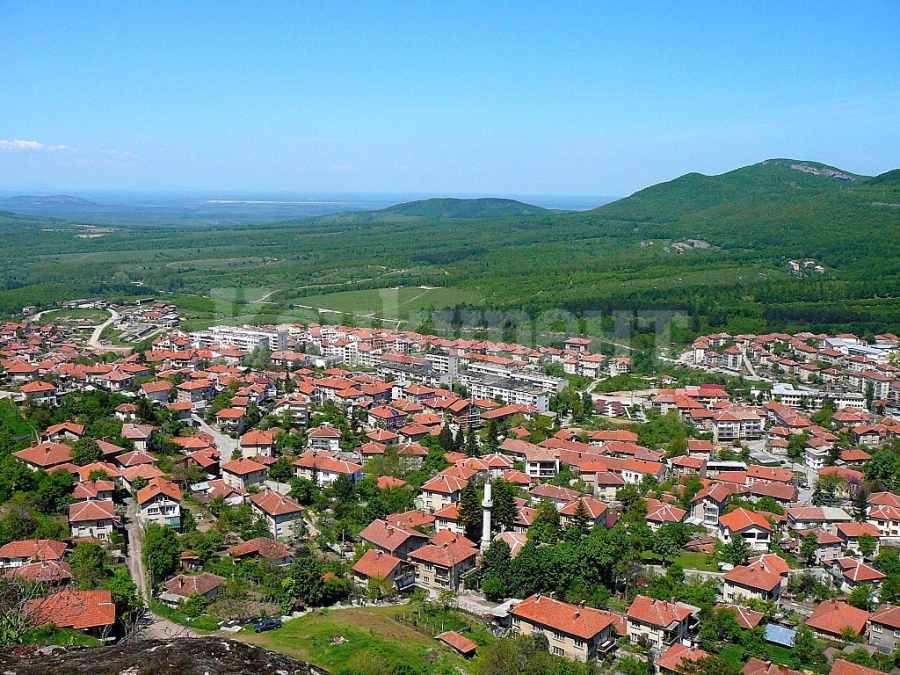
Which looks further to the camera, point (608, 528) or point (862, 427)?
point (862, 427)

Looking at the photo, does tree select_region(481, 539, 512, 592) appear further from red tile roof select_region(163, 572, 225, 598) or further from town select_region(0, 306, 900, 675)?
red tile roof select_region(163, 572, 225, 598)

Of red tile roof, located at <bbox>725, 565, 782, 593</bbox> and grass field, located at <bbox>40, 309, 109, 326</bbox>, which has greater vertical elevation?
grass field, located at <bbox>40, 309, 109, 326</bbox>

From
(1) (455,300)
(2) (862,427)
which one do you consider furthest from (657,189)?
(2) (862,427)

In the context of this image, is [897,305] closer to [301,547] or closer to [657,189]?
[301,547]

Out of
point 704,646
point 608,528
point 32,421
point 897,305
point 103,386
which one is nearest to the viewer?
point 704,646

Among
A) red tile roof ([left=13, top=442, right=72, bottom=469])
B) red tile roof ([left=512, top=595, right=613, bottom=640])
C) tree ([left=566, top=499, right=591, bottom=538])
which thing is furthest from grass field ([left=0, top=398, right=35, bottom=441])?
red tile roof ([left=512, top=595, right=613, bottom=640])

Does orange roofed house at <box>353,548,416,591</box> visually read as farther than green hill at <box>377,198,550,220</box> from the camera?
No

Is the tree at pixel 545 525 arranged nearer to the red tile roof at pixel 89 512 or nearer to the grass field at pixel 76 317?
the red tile roof at pixel 89 512
